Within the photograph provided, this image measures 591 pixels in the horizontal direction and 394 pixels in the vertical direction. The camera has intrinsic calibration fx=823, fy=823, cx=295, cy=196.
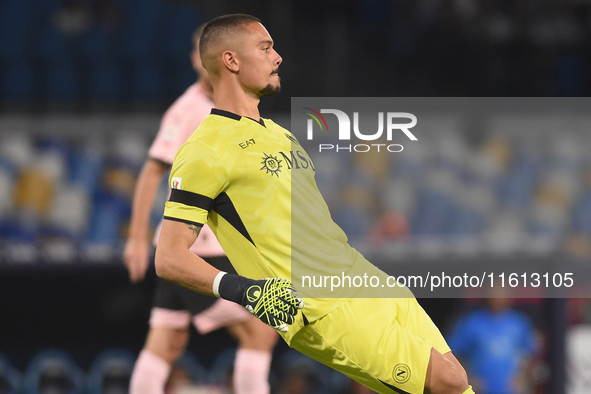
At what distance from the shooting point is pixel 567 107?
877 centimetres

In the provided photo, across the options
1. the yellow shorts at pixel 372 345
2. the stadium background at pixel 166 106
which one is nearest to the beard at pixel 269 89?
the yellow shorts at pixel 372 345

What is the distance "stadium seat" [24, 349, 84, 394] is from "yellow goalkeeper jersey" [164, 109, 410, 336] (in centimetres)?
363

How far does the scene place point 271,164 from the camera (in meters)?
3.00

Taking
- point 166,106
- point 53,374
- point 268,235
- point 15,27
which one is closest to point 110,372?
point 53,374

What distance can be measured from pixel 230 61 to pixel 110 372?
384cm

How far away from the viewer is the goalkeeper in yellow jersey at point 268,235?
280 centimetres

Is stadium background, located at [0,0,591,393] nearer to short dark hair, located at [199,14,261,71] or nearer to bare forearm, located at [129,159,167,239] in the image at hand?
bare forearm, located at [129,159,167,239]

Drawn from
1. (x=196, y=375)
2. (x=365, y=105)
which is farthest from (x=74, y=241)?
(x=365, y=105)

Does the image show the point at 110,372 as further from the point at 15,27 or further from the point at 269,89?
the point at 15,27

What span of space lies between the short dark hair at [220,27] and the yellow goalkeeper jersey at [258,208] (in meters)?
0.29

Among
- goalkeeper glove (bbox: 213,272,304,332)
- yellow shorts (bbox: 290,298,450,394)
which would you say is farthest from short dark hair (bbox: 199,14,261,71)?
yellow shorts (bbox: 290,298,450,394)

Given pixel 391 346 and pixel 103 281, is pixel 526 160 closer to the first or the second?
pixel 103 281

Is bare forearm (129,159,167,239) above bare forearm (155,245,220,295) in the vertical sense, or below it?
above

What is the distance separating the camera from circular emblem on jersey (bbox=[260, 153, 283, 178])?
2975 mm
